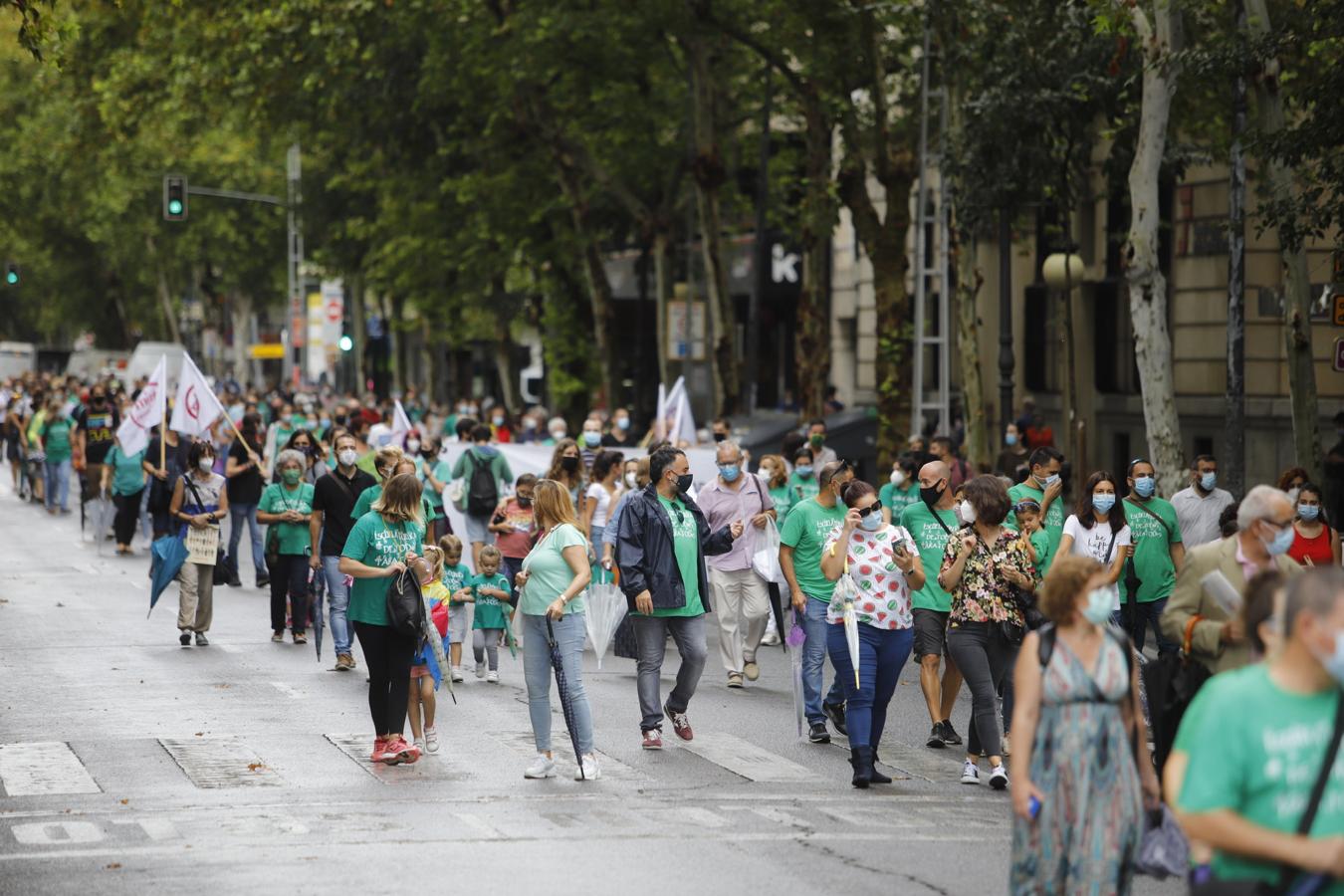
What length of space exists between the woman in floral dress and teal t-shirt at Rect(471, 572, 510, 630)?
26.7 ft

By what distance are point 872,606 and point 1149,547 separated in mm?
2887

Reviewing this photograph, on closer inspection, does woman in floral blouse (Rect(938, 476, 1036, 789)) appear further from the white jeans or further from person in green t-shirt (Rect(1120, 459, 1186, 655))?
the white jeans

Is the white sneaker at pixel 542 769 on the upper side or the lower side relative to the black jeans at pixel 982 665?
lower

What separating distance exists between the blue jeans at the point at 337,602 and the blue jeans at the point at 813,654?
3982 millimetres

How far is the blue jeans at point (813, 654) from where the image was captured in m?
12.9

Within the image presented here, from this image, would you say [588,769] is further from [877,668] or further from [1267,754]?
[1267,754]

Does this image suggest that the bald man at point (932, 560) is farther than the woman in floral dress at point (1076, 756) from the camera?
Yes

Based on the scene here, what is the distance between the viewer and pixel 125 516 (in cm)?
2609

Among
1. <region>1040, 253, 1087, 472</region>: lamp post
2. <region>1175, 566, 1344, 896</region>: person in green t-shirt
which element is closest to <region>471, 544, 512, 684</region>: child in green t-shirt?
<region>1175, 566, 1344, 896</region>: person in green t-shirt

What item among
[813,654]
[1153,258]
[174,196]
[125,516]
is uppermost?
[174,196]

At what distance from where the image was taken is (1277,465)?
28203 millimetres

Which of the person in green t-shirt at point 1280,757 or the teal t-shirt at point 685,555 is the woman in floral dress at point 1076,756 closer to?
the person in green t-shirt at point 1280,757

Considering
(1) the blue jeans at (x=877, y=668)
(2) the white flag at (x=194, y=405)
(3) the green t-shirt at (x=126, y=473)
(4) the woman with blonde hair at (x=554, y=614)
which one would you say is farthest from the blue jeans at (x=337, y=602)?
(3) the green t-shirt at (x=126, y=473)

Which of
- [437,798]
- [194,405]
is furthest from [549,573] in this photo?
[194,405]
